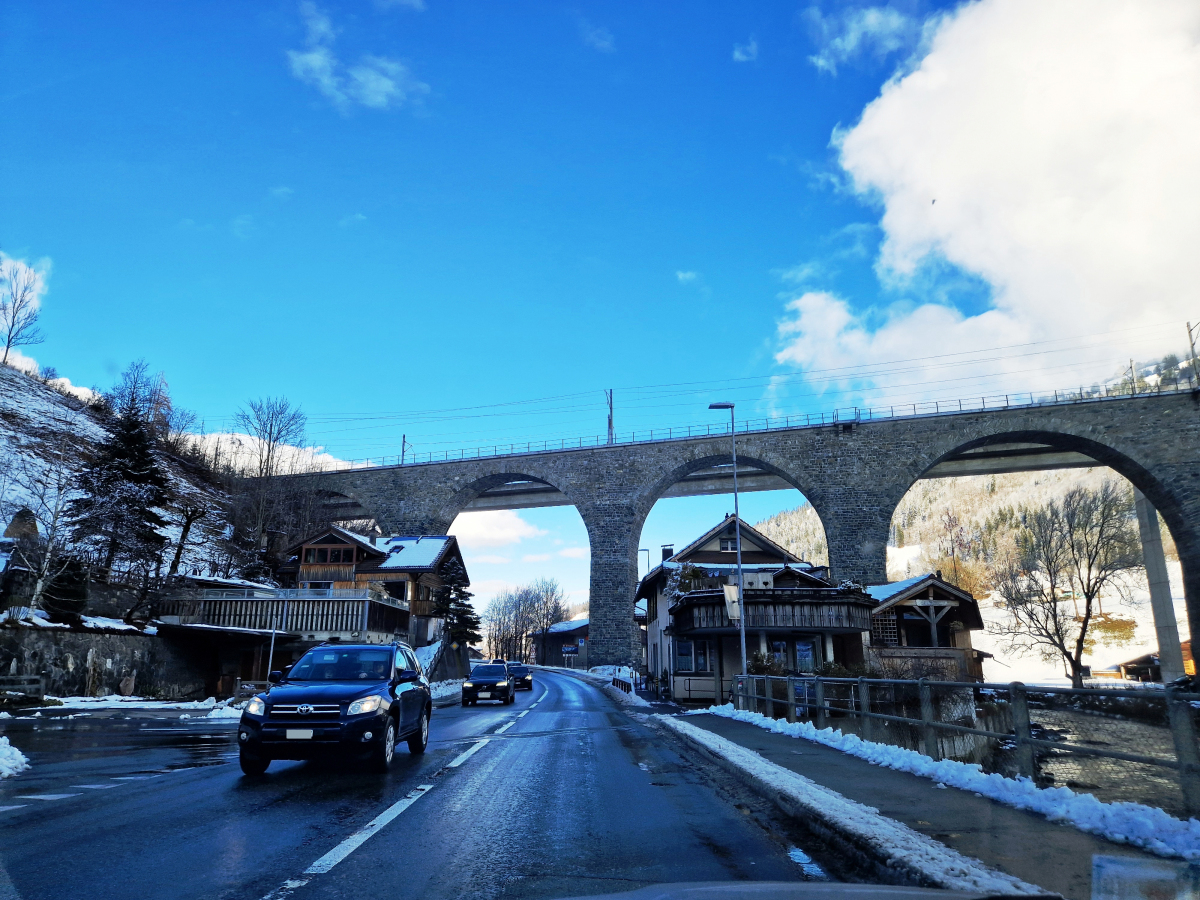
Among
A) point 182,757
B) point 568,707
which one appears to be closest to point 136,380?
point 568,707

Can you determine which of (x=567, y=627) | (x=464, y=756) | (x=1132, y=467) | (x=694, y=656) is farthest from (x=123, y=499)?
(x=567, y=627)

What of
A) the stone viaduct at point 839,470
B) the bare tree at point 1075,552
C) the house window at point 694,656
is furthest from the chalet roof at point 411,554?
A: the bare tree at point 1075,552

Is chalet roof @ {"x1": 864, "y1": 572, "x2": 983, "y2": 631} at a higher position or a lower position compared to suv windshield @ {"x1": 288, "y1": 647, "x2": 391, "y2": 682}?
higher

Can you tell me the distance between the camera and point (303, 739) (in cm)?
838

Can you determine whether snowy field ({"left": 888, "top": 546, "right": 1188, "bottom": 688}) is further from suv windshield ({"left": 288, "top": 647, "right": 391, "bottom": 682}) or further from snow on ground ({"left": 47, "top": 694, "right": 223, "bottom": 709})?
suv windshield ({"left": 288, "top": 647, "right": 391, "bottom": 682})

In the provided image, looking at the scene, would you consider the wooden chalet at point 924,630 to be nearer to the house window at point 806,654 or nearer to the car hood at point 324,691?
the house window at point 806,654

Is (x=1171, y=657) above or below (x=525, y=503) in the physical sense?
below

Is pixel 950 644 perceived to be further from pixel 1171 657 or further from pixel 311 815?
pixel 311 815

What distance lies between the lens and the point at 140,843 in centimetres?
549

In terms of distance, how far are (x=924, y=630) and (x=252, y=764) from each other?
38754 millimetres

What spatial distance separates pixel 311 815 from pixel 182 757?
18.0ft

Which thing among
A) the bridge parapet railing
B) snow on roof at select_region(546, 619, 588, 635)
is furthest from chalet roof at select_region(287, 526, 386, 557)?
snow on roof at select_region(546, 619, 588, 635)

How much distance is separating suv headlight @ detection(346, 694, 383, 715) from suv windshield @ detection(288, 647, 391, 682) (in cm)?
86

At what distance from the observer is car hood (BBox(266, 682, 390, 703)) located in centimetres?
866
